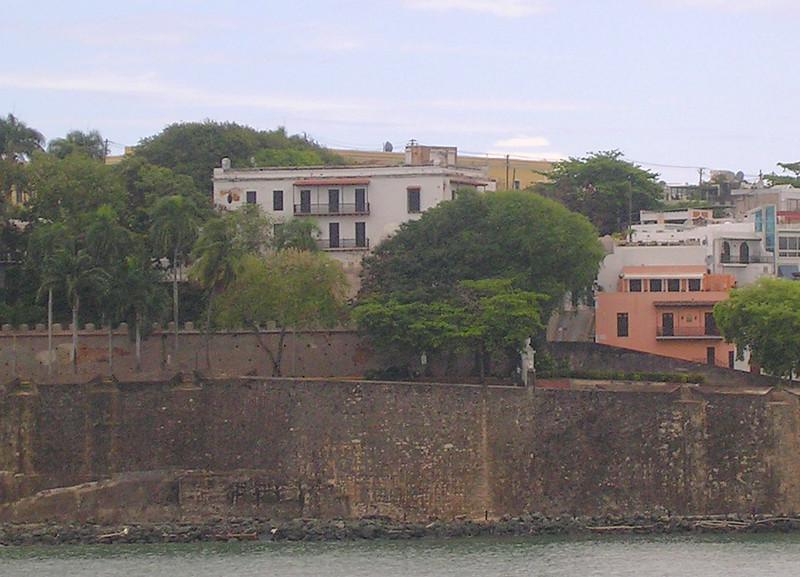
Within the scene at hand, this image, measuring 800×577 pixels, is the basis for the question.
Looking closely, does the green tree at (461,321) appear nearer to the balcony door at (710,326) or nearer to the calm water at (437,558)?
the balcony door at (710,326)

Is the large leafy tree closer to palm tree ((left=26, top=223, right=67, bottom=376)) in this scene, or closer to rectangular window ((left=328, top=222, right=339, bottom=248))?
rectangular window ((left=328, top=222, right=339, bottom=248))

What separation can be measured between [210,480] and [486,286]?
1011cm

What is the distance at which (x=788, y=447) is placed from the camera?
56844 millimetres

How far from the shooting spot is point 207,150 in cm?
7894

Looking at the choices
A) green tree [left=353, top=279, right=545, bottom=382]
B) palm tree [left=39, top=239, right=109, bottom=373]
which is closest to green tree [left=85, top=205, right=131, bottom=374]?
palm tree [left=39, top=239, right=109, bottom=373]

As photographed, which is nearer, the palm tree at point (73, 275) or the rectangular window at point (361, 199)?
the palm tree at point (73, 275)

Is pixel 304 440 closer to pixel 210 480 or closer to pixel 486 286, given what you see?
pixel 210 480

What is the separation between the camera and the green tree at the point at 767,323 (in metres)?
61.4

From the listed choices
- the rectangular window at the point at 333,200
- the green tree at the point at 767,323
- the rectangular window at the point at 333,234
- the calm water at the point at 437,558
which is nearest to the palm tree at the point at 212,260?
the rectangular window at the point at 333,234

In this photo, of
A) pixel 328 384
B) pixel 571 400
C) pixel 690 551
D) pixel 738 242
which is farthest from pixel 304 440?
pixel 738 242

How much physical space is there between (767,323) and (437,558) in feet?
46.9

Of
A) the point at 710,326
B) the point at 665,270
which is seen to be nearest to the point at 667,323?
the point at 710,326

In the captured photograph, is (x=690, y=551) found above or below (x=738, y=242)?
below

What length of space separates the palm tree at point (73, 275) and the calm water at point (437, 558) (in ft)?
31.0
